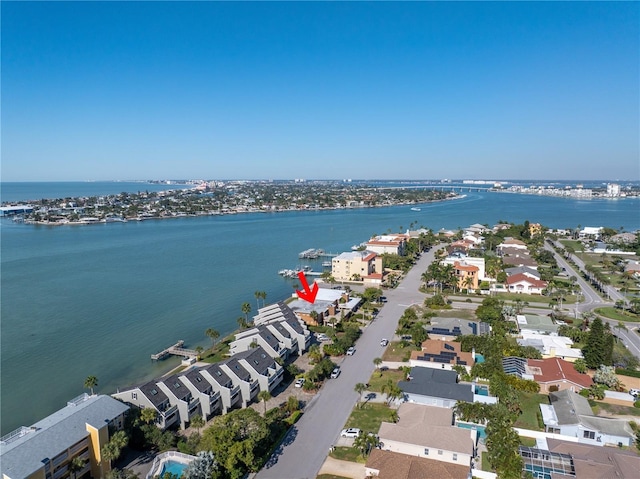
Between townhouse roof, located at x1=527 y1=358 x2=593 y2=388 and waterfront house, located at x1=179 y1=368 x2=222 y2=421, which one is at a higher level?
waterfront house, located at x1=179 y1=368 x2=222 y2=421

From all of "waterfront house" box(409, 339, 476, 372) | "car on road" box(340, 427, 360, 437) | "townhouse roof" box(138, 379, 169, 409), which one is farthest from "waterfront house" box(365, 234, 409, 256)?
"townhouse roof" box(138, 379, 169, 409)

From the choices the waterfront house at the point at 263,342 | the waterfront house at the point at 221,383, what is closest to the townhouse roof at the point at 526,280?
the waterfront house at the point at 263,342

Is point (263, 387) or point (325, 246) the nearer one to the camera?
point (263, 387)

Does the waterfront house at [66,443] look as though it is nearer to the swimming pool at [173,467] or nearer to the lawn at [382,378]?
the swimming pool at [173,467]

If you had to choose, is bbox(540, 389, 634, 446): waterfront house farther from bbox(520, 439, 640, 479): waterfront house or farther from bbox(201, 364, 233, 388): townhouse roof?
bbox(201, 364, 233, 388): townhouse roof

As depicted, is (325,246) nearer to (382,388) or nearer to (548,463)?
(382,388)

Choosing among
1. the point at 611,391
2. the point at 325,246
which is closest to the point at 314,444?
the point at 611,391

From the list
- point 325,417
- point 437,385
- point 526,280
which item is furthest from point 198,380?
point 526,280
